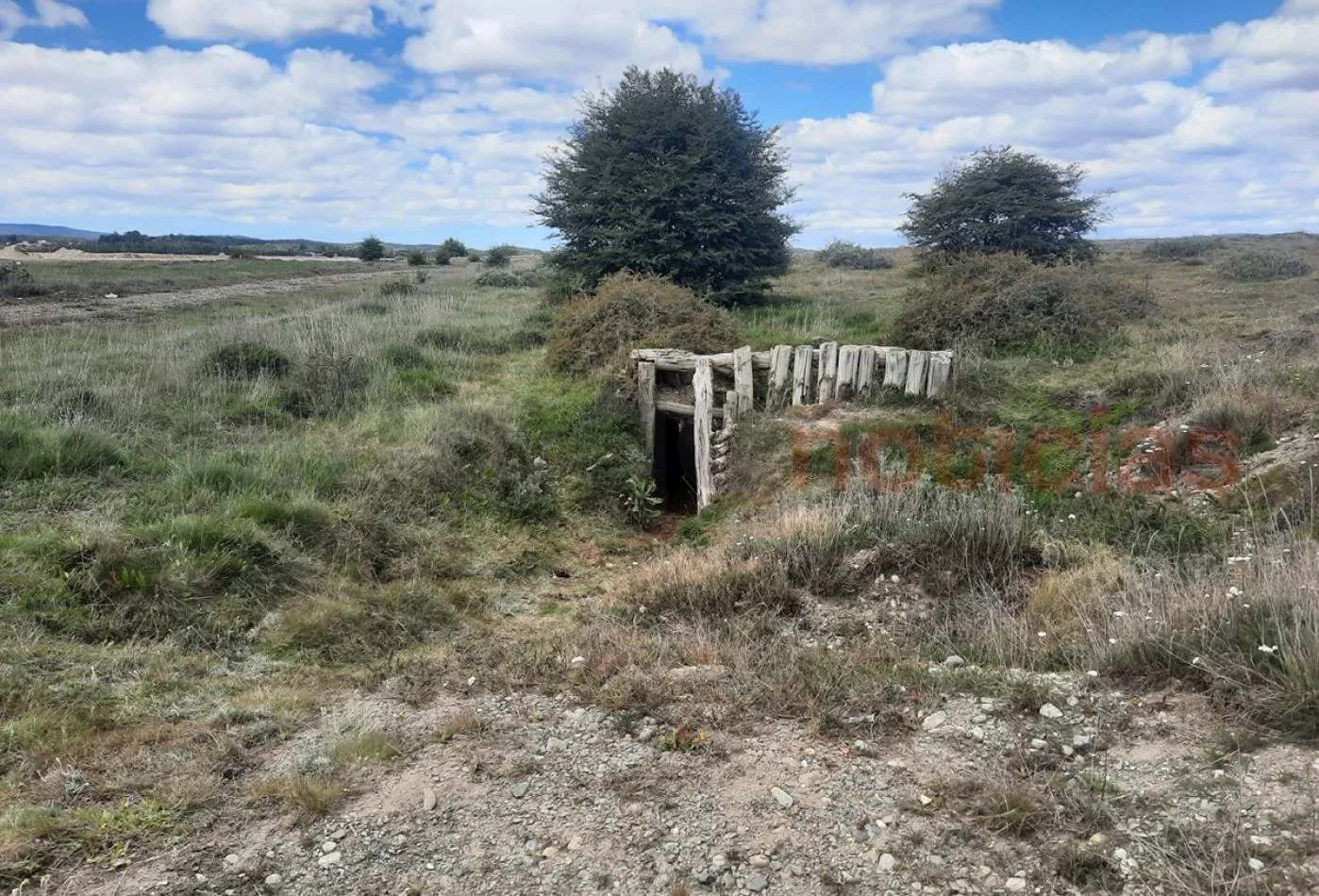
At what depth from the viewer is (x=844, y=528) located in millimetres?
6492

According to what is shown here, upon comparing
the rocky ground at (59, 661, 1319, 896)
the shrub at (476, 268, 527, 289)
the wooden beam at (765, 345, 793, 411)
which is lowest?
the rocky ground at (59, 661, 1319, 896)

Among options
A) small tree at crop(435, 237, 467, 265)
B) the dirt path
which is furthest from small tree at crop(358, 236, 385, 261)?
the dirt path

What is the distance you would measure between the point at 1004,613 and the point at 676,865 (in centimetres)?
300

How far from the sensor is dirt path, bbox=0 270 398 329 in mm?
17750

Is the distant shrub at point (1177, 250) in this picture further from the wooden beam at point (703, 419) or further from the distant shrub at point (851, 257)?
the wooden beam at point (703, 419)

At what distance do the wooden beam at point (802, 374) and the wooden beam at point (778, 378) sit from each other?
0.45 feet

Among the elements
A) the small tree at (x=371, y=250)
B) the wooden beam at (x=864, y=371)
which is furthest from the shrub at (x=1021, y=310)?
the small tree at (x=371, y=250)

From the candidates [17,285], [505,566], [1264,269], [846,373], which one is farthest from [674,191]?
[17,285]

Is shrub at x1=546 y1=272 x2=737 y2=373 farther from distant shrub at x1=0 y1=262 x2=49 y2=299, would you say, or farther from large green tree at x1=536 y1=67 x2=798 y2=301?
distant shrub at x1=0 y1=262 x2=49 y2=299

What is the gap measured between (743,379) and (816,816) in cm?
754

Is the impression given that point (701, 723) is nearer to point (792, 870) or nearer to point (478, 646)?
point (792, 870)

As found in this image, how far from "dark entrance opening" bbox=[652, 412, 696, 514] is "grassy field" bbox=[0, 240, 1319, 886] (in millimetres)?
631

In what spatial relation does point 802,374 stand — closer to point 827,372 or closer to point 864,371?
point 827,372

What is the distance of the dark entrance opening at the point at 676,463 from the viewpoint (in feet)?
36.5
